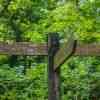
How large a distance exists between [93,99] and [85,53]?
1.79 metres

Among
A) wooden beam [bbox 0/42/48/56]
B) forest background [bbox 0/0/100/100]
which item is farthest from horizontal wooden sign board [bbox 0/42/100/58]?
forest background [bbox 0/0/100/100]

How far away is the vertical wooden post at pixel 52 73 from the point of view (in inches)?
139

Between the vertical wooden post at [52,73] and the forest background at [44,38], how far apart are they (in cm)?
66

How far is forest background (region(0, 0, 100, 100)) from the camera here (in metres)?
5.13

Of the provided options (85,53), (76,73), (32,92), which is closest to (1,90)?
→ (32,92)

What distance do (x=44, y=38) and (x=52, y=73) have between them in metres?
2.90

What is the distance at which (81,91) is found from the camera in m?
5.04

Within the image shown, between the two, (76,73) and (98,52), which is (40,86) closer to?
(76,73)

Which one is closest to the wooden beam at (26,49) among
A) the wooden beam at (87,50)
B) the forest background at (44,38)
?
the wooden beam at (87,50)

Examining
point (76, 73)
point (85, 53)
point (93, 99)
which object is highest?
point (85, 53)

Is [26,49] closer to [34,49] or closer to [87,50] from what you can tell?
[34,49]

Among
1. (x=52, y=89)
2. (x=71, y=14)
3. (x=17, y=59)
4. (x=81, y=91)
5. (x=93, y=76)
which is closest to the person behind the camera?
(x=52, y=89)

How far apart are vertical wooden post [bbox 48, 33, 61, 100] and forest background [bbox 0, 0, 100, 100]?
662 millimetres

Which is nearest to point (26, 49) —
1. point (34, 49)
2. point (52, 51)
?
point (34, 49)
